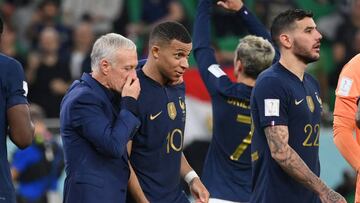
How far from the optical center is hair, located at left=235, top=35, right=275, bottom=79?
26.9ft

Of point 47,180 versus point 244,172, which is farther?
point 47,180

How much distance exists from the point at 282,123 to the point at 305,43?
2.03 ft

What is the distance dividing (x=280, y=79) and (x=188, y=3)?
788 centimetres

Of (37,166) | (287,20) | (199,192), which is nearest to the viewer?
(199,192)

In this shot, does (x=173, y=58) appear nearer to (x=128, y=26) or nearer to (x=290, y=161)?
(x=290, y=161)

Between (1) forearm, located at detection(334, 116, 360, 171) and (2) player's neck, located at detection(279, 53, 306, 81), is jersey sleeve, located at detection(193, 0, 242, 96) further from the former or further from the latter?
(1) forearm, located at detection(334, 116, 360, 171)

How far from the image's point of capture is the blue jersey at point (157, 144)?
701 centimetres

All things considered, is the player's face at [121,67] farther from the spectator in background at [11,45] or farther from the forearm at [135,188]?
the spectator in background at [11,45]

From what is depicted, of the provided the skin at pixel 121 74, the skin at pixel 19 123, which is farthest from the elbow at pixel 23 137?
the skin at pixel 121 74

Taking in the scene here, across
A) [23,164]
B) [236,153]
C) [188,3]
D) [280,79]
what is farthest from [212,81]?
[188,3]

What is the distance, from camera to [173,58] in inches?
278

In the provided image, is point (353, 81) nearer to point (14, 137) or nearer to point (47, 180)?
point (14, 137)

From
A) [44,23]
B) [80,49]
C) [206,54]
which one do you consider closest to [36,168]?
[80,49]

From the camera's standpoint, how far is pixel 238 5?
28.1ft
